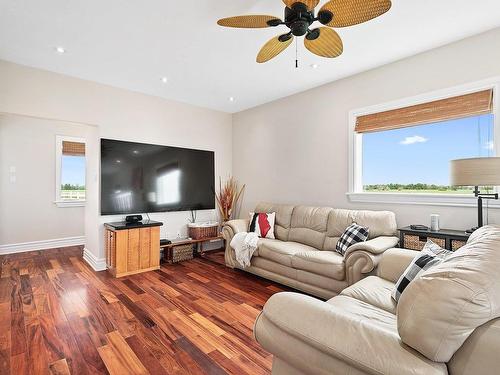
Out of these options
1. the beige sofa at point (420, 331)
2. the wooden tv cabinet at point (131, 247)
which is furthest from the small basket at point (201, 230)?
the beige sofa at point (420, 331)

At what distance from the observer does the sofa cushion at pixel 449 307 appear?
91cm

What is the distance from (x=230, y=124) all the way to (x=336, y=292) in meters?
3.88

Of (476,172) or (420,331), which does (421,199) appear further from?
(420,331)

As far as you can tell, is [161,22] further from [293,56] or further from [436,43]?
[436,43]

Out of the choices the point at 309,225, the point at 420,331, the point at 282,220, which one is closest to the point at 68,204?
the point at 282,220

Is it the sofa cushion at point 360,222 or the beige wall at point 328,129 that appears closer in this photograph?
the beige wall at point 328,129

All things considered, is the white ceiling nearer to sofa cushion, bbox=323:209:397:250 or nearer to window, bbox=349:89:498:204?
window, bbox=349:89:498:204

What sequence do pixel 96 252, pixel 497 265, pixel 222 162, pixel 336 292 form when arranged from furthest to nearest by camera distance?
pixel 222 162 < pixel 96 252 < pixel 336 292 < pixel 497 265

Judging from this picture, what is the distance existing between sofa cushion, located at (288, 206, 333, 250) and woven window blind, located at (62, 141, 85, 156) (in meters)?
4.63

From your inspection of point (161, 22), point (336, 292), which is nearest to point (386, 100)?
point (336, 292)

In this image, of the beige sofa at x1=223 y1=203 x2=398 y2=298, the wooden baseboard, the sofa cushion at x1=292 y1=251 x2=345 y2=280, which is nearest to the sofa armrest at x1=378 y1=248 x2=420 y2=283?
the beige sofa at x1=223 y1=203 x2=398 y2=298

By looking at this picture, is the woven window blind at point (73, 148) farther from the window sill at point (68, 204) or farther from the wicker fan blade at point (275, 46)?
the wicker fan blade at point (275, 46)

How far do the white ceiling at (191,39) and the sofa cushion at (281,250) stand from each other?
2.24 m

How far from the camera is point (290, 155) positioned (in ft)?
14.5
